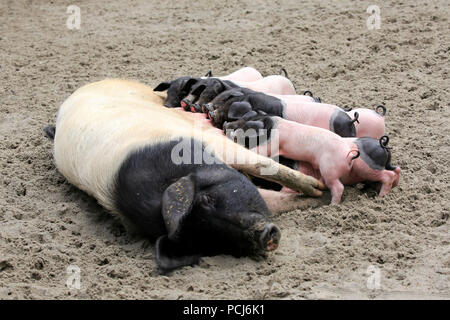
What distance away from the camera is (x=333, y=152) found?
12.8ft

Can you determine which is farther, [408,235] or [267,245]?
[408,235]

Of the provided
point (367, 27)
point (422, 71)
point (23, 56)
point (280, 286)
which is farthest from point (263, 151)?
point (23, 56)

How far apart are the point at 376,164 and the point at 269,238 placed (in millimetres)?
1043

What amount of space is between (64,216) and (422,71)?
3416mm

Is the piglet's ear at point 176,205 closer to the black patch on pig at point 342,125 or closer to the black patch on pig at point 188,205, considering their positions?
the black patch on pig at point 188,205

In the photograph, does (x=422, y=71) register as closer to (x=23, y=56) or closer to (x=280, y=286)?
(x=280, y=286)

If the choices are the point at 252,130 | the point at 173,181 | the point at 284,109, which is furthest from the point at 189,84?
the point at 173,181

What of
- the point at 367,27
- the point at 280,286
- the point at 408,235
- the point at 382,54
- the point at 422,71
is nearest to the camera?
the point at 280,286

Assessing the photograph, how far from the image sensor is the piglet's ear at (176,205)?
10.6 feet

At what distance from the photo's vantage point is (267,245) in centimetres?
324

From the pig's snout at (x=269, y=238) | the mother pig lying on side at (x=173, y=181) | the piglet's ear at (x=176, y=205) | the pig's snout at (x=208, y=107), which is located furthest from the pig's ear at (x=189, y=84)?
the pig's snout at (x=269, y=238)

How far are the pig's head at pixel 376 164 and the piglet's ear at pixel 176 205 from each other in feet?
3.81

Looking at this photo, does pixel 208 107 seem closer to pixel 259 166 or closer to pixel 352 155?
pixel 259 166

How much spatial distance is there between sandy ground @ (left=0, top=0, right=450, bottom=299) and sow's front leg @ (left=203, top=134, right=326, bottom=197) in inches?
7.8
